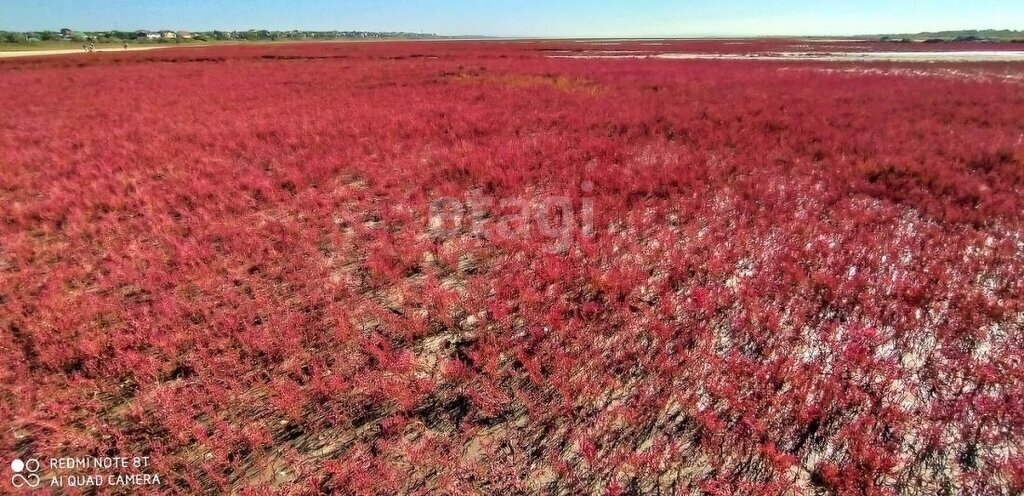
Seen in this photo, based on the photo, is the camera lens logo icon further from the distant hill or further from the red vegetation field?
the distant hill

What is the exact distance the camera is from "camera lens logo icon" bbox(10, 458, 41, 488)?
9.73 feet

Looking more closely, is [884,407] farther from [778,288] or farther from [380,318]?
[380,318]

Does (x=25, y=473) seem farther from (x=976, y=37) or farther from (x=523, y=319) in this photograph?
(x=976, y=37)

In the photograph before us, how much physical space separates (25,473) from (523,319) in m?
3.95

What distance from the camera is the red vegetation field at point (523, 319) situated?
3143mm

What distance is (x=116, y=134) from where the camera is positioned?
13062 millimetres

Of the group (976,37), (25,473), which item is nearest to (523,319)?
(25,473)

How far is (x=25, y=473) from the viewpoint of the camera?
304 centimetres

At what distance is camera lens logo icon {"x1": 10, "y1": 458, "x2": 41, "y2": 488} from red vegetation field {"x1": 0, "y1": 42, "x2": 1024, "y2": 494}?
0.07 meters

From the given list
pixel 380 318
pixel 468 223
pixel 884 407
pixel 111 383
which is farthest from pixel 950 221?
pixel 111 383

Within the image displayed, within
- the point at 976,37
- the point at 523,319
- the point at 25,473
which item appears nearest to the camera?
the point at 25,473

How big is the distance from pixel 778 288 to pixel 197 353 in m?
6.20

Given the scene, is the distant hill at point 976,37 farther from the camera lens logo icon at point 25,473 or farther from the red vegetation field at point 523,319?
the camera lens logo icon at point 25,473

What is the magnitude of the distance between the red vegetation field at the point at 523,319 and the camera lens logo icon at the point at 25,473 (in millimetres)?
67
